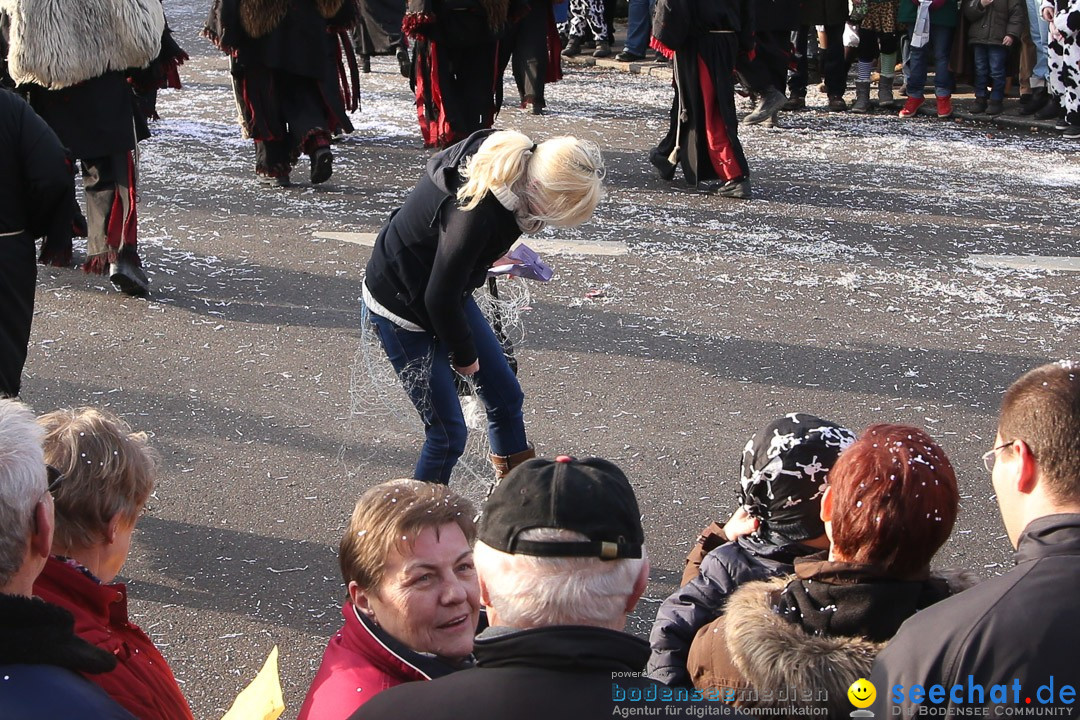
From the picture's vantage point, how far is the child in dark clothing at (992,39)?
10.5m

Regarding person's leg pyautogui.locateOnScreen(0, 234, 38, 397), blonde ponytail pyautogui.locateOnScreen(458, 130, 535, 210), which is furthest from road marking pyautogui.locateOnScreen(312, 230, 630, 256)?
blonde ponytail pyautogui.locateOnScreen(458, 130, 535, 210)

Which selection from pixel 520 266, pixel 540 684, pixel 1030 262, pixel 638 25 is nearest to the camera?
pixel 540 684

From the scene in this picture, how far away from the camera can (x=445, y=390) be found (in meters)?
3.86

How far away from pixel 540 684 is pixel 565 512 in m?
0.28

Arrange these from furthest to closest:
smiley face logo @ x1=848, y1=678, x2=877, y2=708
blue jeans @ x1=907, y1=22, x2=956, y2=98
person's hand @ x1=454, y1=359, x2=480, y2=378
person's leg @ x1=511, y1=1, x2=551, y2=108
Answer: blue jeans @ x1=907, y1=22, x2=956, y2=98 → person's leg @ x1=511, y1=1, x2=551, y2=108 → person's hand @ x1=454, y1=359, x2=480, y2=378 → smiley face logo @ x1=848, y1=678, x2=877, y2=708

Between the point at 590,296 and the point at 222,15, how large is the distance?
3148mm

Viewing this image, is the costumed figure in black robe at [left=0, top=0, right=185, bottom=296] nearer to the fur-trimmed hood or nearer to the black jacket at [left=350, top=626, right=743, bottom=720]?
the fur-trimmed hood

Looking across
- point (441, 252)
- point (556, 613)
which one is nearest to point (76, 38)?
point (441, 252)

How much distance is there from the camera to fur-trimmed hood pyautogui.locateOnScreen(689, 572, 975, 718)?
6.40 feet

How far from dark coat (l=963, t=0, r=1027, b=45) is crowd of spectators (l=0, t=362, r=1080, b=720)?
30.2 feet

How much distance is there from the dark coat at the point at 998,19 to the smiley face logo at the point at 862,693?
9.84 meters

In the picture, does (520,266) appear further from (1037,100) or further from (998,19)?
(1037,100)

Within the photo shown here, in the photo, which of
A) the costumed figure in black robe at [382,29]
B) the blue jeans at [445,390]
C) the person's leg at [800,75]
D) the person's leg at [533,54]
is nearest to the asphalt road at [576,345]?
the blue jeans at [445,390]

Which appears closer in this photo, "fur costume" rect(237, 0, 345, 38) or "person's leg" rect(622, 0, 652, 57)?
"fur costume" rect(237, 0, 345, 38)
